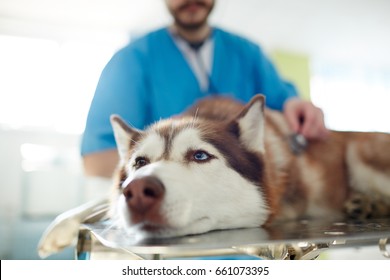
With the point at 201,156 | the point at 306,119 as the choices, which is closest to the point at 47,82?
the point at 201,156

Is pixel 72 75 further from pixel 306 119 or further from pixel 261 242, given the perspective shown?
pixel 261 242

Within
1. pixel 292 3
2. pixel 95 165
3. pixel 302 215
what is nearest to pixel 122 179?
pixel 95 165

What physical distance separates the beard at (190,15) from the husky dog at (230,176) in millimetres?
234

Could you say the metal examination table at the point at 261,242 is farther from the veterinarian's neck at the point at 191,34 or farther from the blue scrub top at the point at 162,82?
the veterinarian's neck at the point at 191,34

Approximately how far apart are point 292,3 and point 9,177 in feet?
3.25

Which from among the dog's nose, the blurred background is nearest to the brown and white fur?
the dog's nose

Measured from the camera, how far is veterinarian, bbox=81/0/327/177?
997 millimetres

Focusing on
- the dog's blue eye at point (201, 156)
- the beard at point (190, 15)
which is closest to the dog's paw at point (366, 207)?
the dog's blue eye at point (201, 156)

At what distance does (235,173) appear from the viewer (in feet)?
2.53

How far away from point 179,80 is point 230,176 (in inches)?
15.4

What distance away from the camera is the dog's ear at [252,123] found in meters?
0.82

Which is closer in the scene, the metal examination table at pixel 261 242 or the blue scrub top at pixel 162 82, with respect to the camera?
the metal examination table at pixel 261 242

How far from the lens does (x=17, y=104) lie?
1.05 metres
